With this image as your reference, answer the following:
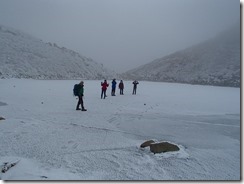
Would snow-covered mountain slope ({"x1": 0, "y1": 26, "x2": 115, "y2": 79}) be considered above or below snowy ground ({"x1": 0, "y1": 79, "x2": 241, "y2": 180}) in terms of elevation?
above

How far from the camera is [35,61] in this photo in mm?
59594

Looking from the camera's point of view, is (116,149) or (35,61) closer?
(116,149)

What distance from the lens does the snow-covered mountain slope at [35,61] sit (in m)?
50.2

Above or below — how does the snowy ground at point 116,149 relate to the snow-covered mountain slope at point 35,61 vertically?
below

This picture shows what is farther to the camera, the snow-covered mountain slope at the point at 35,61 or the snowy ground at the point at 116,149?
the snow-covered mountain slope at the point at 35,61

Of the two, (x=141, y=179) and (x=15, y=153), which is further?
(x=15, y=153)

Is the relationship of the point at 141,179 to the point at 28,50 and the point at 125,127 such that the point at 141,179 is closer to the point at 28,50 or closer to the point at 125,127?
the point at 125,127

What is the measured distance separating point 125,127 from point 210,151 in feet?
10.0

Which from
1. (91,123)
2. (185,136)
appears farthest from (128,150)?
(91,123)

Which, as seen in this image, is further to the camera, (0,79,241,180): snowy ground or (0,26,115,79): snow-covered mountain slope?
(0,26,115,79): snow-covered mountain slope

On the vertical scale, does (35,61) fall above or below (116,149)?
above

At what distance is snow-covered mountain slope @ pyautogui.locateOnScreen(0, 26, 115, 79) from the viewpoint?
50156 mm

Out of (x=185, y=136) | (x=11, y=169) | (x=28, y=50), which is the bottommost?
(x=11, y=169)

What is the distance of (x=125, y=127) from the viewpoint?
24.4ft
